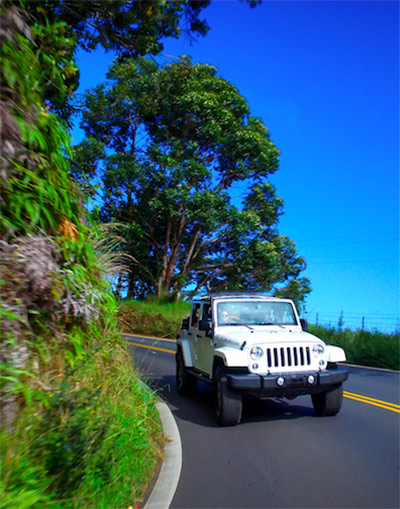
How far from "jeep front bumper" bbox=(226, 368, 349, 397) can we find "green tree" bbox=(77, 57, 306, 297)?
20376 millimetres

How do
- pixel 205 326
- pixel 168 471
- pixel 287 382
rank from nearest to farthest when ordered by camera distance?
pixel 168 471
pixel 287 382
pixel 205 326

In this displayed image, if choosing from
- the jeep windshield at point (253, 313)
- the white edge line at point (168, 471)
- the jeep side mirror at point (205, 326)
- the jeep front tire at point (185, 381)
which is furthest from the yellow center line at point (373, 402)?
the white edge line at point (168, 471)

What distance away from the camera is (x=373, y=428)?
7.24 m

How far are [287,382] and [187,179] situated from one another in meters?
22.1

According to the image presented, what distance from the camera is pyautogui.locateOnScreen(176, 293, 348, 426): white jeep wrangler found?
709 cm

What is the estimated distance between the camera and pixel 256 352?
725 cm

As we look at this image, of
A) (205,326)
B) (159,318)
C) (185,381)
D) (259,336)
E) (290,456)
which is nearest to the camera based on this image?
(290,456)

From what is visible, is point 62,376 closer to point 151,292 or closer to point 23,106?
point 23,106

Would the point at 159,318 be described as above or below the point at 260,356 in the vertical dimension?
above

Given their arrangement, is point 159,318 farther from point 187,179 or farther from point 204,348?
point 204,348

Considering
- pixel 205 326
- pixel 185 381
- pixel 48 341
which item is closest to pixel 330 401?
pixel 205 326

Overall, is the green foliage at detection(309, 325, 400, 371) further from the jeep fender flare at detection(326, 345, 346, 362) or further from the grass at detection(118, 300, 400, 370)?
the jeep fender flare at detection(326, 345, 346, 362)

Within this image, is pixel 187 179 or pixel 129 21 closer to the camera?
pixel 129 21

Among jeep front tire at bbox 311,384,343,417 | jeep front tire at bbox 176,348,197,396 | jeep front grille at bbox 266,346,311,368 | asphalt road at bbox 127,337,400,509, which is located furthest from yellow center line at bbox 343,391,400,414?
jeep front tire at bbox 176,348,197,396
